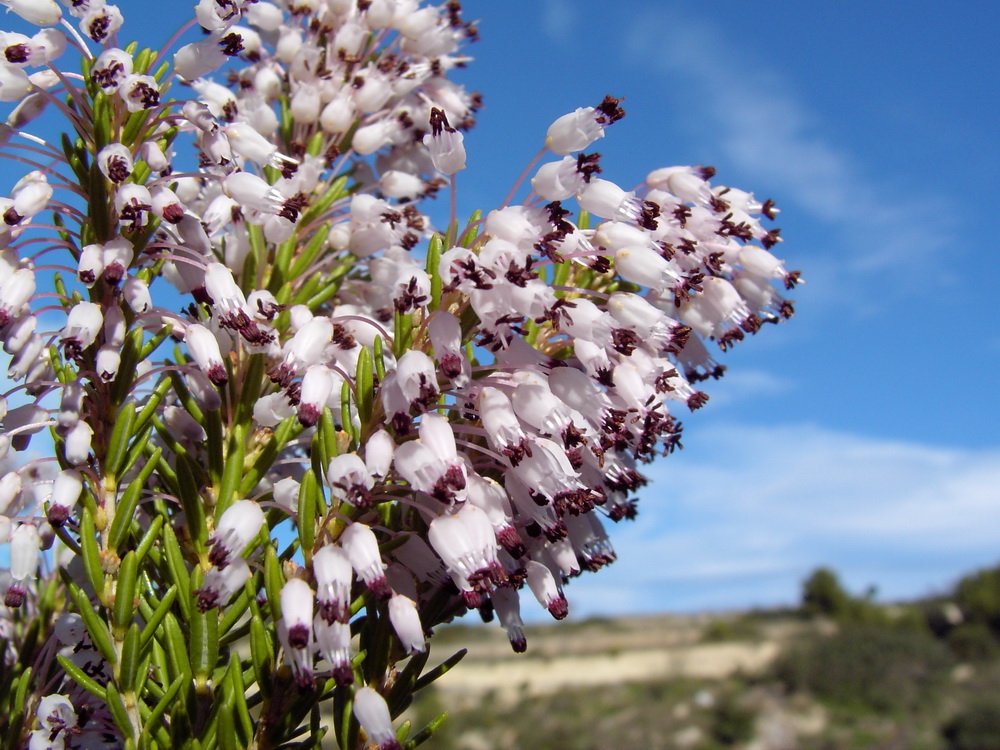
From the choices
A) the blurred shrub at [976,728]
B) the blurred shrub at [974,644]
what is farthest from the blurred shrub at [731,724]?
the blurred shrub at [974,644]

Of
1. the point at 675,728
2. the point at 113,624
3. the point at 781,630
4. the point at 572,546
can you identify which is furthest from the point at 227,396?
the point at 781,630

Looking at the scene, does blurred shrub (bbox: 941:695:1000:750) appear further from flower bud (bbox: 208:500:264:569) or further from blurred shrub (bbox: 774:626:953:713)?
flower bud (bbox: 208:500:264:569)

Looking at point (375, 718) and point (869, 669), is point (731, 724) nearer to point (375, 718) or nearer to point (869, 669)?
point (869, 669)

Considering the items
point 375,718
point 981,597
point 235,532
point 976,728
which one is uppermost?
point 235,532

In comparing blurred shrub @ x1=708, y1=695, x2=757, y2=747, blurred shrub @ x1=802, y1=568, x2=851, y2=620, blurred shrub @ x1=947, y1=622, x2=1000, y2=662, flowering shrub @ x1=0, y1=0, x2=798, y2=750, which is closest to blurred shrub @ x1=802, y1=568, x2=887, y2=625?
blurred shrub @ x1=802, y1=568, x2=851, y2=620

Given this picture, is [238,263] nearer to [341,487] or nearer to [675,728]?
[341,487]

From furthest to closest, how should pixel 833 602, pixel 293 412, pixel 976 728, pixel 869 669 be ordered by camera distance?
pixel 833 602 → pixel 869 669 → pixel 976 728 → pixel 293 412

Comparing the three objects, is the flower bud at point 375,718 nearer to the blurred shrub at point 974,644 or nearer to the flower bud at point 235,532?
the flower bud at point 235,532

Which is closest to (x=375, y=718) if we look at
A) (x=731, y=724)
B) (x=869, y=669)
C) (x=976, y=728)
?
(x=976, y=728)
